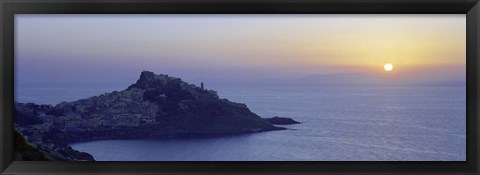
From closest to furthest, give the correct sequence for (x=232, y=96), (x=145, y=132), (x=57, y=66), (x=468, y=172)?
(x=468, y=172), (x=57, y=66), (x=232, y=96), (x=145, y=132)

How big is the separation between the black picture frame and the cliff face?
111 inches

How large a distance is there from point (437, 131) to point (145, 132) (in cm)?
292

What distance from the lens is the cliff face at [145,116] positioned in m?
3.99

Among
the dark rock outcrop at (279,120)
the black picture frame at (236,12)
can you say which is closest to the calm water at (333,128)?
the dark rock outcrop at (279,120)

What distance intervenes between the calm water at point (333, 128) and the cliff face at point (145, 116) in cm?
11

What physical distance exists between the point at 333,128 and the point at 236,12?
3778mm

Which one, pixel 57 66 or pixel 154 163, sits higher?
pixel 57 66

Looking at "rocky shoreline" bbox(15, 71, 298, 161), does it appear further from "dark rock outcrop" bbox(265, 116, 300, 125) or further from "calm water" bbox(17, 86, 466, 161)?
"calm water" bbox(17, 86, 466, 161)

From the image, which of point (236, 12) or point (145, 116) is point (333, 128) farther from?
point (236, 12)

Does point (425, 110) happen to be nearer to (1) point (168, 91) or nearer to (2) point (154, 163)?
(1) point (168, 91)

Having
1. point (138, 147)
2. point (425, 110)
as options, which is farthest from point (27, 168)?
point (425, 110)

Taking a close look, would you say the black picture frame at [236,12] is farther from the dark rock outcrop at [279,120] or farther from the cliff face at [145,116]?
the dark rock outcrop at [279,120]

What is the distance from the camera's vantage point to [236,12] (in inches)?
41.7

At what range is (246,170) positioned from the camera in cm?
106
